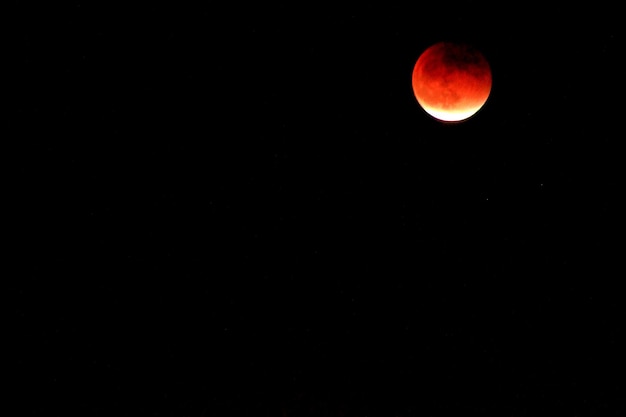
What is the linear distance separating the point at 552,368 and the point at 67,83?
11.4 meters

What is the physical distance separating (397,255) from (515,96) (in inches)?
188

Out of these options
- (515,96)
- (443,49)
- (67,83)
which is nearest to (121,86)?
(67,83)

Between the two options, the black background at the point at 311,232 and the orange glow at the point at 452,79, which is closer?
the orange glow at the point at 452,79

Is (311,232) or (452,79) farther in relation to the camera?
(311,232)

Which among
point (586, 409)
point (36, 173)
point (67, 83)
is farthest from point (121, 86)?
point (586, 409)

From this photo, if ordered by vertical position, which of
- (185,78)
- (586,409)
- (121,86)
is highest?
(185,78)

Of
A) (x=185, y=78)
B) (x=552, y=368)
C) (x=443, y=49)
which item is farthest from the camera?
(x=185, y=78)

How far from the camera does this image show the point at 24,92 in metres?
12.9

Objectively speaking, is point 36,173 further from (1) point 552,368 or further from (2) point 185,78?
(1) point 552,368

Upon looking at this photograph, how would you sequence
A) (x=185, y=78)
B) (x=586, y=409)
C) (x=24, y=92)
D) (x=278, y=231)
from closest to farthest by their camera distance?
(x=586, y=409) < (x=24, y=92) < (x=185, y=78) < (x=278, y=231)

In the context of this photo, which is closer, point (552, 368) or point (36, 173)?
point (552, 368)

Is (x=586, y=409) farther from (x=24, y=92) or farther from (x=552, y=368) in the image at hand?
(x=24, y=92)

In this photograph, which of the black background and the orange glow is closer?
the orange glow

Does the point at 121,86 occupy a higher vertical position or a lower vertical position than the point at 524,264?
lower
